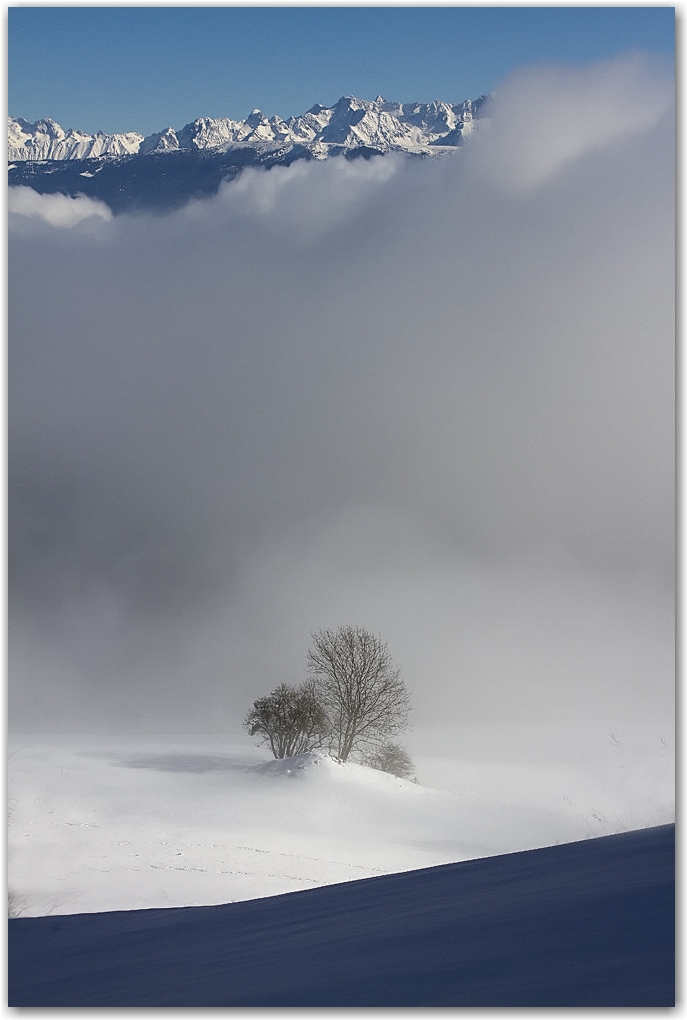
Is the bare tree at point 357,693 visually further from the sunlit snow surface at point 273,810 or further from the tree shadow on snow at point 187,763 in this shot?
the tree shadow on snow at point 187,763

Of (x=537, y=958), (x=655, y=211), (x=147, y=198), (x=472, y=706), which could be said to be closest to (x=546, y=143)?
(x=655, y=211)

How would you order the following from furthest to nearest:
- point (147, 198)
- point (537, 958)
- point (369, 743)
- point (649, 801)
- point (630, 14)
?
1. point (147, 198)
2. point (369, 743)
3. point (649, 801)
4. point (630, 14)
5. point (537, 958)

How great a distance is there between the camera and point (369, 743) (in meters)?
15.2

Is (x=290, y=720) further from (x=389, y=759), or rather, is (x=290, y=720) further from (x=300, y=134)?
(x=300, y=134)

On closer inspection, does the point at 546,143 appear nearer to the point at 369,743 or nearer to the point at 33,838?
the point at 369,743

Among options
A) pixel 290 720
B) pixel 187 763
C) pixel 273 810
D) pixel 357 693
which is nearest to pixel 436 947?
pixel 273 810

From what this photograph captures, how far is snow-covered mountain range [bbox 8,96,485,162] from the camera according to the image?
27.7 feet

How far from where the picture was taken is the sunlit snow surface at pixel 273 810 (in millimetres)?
8781

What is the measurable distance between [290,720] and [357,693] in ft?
4.59

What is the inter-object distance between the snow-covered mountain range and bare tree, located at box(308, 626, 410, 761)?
9.01 meters

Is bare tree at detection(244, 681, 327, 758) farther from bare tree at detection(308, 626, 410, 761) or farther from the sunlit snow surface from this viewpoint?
the sunlit snow surface

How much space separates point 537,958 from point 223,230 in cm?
1785

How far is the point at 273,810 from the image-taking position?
1259 centimetres

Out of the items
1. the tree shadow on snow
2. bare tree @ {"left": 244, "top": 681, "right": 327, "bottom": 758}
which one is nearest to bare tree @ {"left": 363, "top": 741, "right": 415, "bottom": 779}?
bare tree @ {"left": 244, "top": 681, "right": 327, "bottom": 758}
